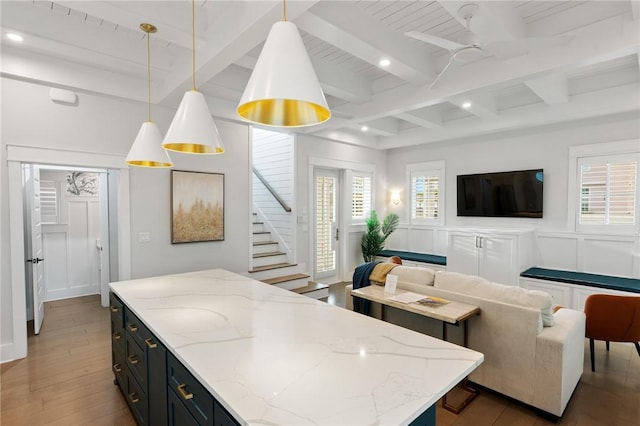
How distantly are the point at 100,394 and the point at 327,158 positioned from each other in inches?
182

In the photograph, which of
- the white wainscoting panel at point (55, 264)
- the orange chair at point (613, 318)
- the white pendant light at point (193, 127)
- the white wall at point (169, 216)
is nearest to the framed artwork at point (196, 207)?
the white wall at point (169, 216)

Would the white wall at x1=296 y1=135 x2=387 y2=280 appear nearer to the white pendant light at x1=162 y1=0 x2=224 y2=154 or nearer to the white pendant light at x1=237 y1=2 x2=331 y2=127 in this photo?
the white pendant light at x1=162 y1=0 x2=224 y2=154

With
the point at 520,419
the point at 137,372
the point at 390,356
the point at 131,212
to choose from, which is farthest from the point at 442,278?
the point at 131,212

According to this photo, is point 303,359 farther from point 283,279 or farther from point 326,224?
point 326,224

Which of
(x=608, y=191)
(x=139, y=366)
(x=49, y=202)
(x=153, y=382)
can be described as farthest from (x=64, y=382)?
(x=608, y=191)

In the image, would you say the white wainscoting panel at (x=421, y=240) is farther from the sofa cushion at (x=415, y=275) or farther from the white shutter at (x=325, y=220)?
the sofa cushion at (x=415, y=275)

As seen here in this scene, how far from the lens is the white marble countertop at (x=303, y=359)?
1026 mm

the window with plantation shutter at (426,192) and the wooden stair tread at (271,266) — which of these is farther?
the window with plantation shutter at (426,192)

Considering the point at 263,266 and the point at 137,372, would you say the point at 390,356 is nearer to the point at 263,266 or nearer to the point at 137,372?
the point at 137,372

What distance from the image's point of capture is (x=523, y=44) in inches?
96.7

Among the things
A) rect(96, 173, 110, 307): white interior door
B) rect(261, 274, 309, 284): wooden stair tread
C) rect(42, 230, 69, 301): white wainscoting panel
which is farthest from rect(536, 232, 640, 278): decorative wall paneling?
rect(42, 230, 69, 301): white wainscoting panel

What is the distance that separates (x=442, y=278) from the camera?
A: 2898mm

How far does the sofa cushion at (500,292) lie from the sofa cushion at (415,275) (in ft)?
0.22

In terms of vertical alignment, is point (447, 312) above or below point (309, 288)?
above
